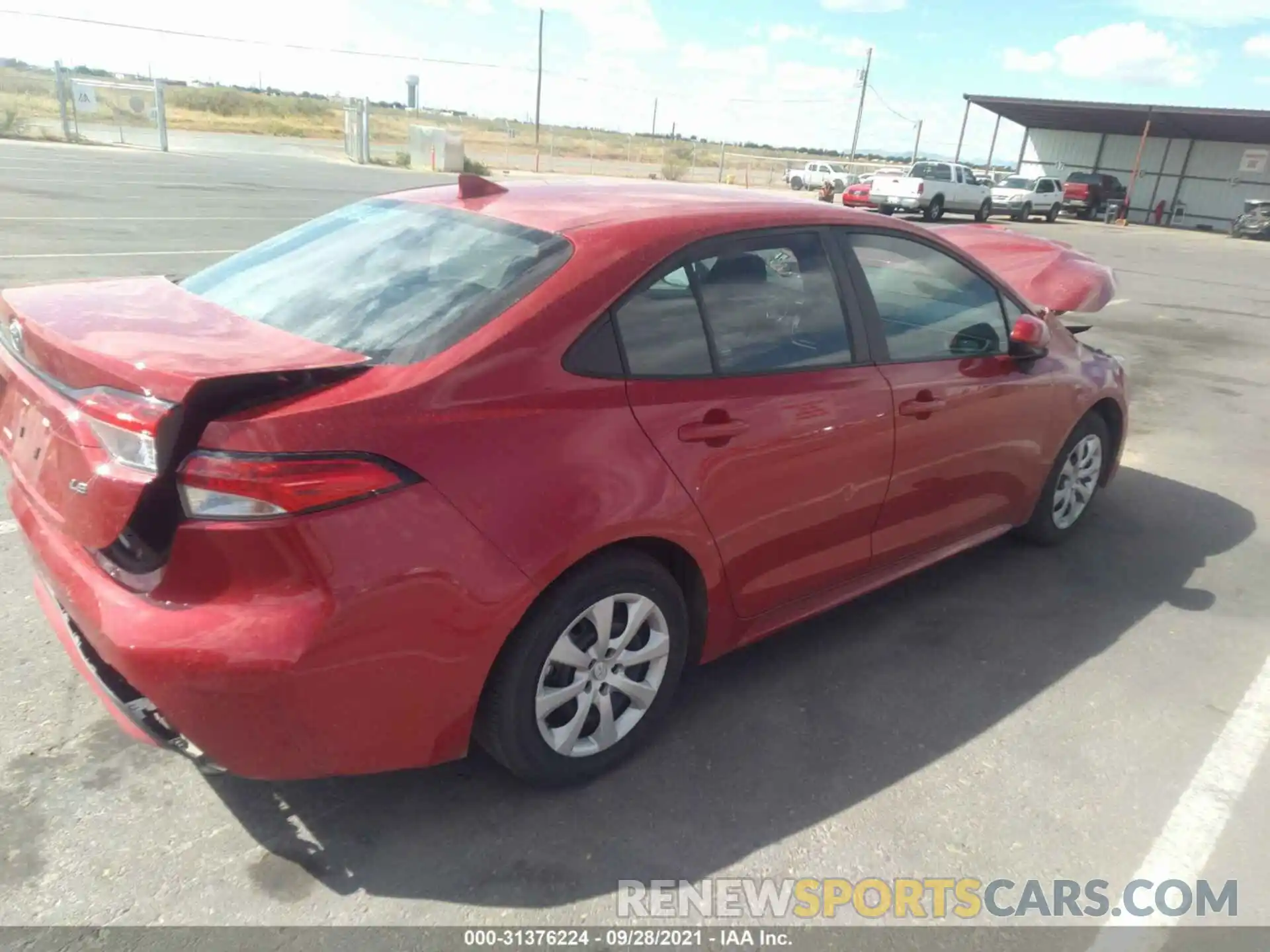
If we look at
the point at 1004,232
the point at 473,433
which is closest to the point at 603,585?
the point at 473,433

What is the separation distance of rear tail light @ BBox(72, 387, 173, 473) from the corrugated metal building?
142ft

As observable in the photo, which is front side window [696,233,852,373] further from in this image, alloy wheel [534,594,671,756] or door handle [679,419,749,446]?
alloy wheel [534,594,671,756]

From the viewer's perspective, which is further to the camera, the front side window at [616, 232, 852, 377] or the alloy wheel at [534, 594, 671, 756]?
the front side window at [616, 232, 852, 377]

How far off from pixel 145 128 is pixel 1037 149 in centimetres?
4246

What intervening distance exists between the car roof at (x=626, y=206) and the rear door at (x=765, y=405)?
0.31 feet

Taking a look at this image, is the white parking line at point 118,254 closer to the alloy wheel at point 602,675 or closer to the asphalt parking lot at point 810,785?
the asphalt parking lot at point 810,785

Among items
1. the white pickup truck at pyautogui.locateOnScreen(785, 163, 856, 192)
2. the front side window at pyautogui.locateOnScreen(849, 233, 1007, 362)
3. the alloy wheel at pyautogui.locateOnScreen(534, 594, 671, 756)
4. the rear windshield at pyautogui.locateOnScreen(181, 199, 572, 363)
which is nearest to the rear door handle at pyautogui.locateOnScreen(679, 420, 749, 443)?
the alloy wheel at pyautogui.locateOnScreen(534, 594, 671, 756)

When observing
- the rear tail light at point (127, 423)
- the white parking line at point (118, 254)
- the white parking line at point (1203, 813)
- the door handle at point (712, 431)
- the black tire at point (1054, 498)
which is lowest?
the white parking line at point (1203, 813)

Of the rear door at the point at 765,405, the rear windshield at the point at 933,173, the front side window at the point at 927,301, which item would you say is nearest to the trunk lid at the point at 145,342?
the rear door at the point at 765,405

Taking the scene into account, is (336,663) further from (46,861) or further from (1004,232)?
(1004,232)

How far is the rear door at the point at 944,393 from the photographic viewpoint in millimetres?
3393

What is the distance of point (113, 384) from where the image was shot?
6.98 ft

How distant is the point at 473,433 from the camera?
2248 mm

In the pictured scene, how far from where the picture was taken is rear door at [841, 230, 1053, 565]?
11.1 feet
